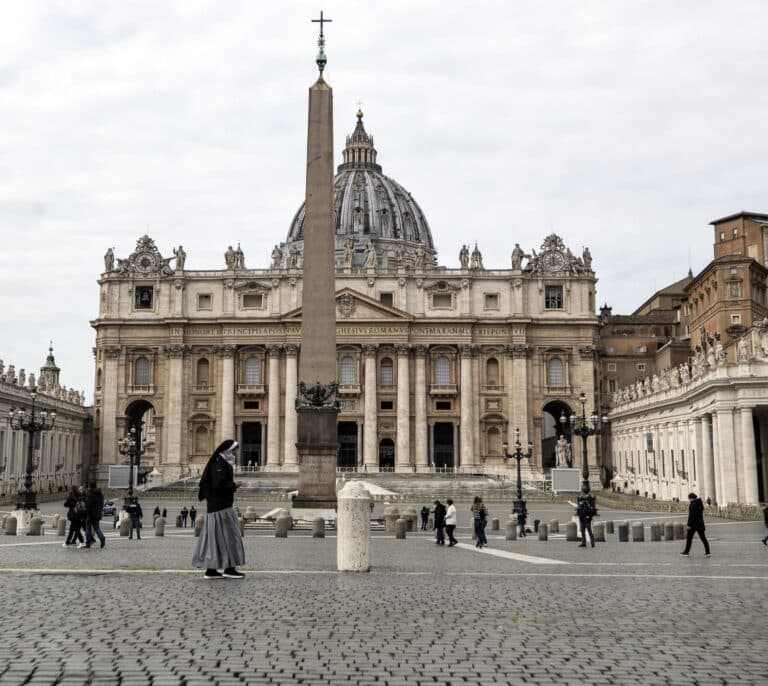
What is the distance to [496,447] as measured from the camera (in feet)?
266

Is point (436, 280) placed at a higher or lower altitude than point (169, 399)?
higher

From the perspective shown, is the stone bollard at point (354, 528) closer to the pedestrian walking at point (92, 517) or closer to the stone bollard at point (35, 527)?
the pedestrian walking at point (92, 517)

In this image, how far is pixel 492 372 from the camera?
82562 millimetres

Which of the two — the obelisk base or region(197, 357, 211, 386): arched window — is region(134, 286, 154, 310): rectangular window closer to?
region(197, 357, 211, 386): arched window

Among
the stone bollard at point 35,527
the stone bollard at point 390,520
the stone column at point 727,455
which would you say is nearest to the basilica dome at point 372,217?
the stone column at point 727,455

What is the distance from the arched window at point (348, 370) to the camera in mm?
81750

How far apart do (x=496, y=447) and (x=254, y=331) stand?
22.2 metres

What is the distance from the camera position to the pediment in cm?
8056

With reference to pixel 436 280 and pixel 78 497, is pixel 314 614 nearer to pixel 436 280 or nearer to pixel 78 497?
pixel 78 497

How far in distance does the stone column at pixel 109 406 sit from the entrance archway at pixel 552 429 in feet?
118

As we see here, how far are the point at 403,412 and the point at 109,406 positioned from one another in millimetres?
24563

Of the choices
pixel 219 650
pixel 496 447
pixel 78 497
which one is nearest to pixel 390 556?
pixel 78 497

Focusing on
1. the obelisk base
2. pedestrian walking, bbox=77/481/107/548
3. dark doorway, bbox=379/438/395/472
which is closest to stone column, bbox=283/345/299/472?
dark doorway, bbox=379/438/395/472

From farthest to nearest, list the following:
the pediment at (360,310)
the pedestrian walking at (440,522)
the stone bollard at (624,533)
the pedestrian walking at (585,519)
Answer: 1. the pediment at (360,310)
2. the stone bollard at (624,533)
3. the pedestrian walking at (440,522)
4. the pedestrian walking at (585,519)
